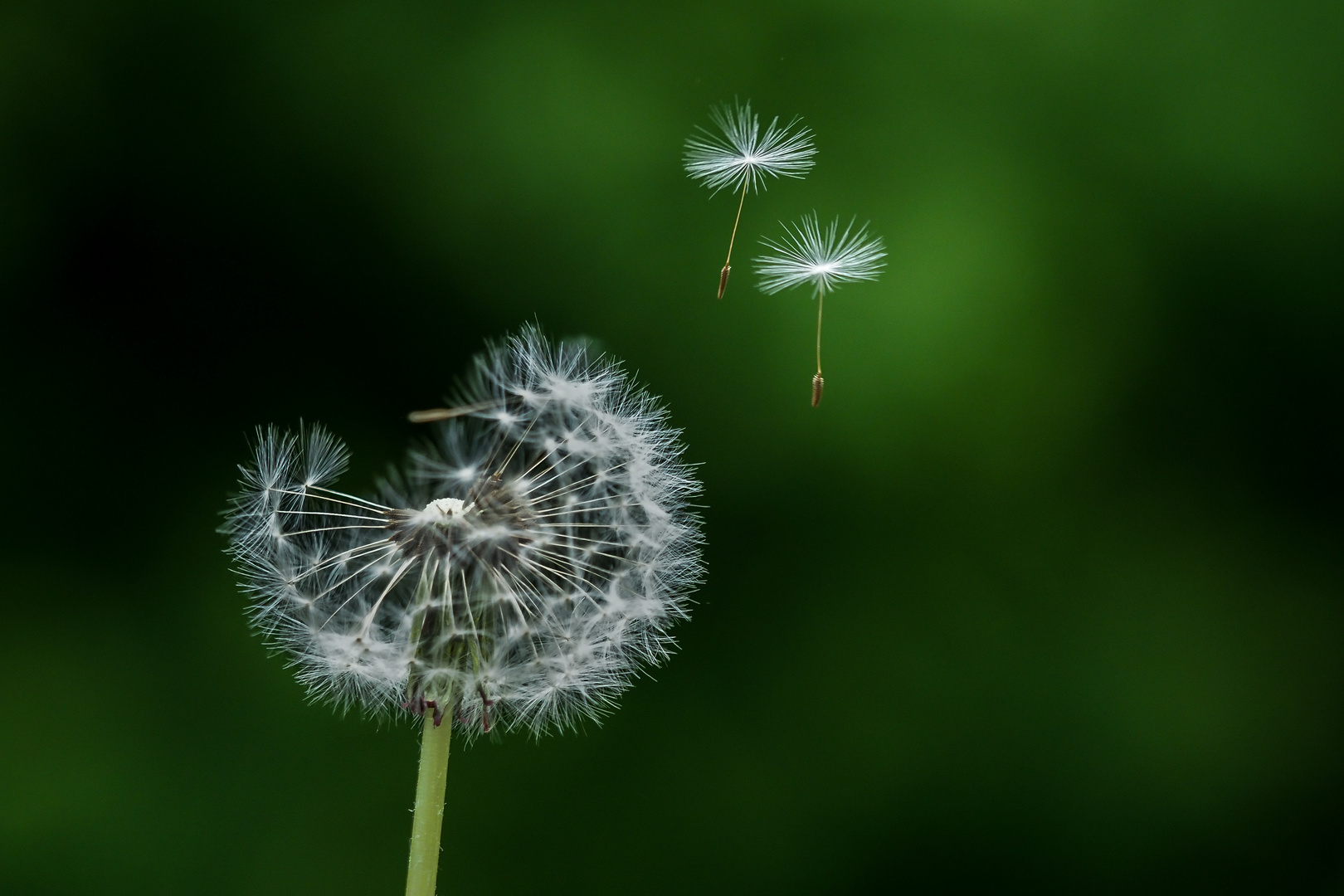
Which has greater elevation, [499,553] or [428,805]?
[499,553]

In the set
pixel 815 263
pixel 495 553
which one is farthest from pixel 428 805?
pixel 815 263

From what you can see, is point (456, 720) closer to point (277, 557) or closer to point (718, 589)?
point (277, 557)

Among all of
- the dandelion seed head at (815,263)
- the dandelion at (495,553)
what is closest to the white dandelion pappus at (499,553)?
the dandelion at (495,553)

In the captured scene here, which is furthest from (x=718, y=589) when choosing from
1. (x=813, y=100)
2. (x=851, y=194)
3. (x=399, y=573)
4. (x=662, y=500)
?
(x=399, y=573)

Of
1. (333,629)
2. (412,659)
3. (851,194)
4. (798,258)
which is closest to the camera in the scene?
(412,659)

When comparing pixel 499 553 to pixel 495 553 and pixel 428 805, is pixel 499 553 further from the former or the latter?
pixel 428 805

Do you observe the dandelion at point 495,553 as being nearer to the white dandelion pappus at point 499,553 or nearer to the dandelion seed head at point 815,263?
the white dandelion pappus at point 499,553

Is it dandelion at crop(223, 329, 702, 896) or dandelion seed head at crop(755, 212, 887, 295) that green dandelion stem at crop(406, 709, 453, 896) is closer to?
dandelion at crop(223, 329, 702, 896)
